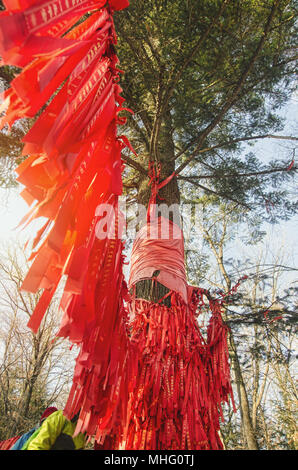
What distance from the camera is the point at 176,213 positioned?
279 cm

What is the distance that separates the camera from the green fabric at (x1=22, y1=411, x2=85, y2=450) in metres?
1.52

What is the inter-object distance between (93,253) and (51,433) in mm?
1077

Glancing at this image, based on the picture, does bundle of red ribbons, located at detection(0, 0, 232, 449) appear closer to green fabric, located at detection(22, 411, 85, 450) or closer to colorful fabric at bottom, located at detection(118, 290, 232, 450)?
colorful fabric at bottom, located at detection(118, 290, 232, 450)

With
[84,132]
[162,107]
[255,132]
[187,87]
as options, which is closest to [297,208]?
[255,132]

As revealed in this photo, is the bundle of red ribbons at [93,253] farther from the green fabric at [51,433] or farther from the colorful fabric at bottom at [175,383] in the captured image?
the green fabric at [51,433]

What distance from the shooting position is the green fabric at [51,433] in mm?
1521

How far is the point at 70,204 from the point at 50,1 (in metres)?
0.73

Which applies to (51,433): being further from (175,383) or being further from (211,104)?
(211,104)

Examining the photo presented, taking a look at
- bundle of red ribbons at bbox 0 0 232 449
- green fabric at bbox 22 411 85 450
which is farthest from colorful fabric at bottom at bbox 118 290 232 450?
green fabric at bbox 22 411 85 450

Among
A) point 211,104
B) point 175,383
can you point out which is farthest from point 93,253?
point 211,104

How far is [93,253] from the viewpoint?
1.37m

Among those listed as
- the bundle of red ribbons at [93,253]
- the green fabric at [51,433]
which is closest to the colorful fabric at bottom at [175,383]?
the bundle of red ribbons at [93,253]
